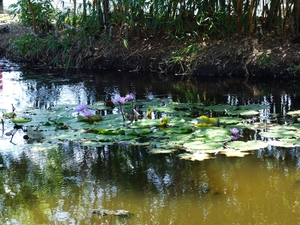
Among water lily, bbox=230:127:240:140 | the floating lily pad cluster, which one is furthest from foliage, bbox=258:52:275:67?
water lily, bbox=230:127:240:140

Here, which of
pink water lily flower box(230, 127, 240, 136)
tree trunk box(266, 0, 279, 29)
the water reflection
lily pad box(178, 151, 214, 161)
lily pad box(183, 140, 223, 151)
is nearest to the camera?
the water reflection

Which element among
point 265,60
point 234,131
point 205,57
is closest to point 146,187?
point 234,131

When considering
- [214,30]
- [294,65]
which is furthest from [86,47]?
[294,65]

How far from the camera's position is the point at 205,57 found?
26.9 ft

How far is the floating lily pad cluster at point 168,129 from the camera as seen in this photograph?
4.13 meters

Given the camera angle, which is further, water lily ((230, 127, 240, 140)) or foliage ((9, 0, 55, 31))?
foliage ((9, 0, 55, 31))

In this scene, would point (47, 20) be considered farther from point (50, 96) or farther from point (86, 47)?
Result: point (50, 96)

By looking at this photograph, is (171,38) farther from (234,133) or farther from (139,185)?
(139,185)

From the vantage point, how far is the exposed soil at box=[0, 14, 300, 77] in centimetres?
774

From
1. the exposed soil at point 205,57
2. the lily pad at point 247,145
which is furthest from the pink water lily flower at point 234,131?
Answer: the exposed soil at point 205,57

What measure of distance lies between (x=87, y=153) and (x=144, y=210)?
1.19m

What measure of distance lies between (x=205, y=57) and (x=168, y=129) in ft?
12.6

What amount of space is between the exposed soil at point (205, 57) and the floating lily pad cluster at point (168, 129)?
2.38m

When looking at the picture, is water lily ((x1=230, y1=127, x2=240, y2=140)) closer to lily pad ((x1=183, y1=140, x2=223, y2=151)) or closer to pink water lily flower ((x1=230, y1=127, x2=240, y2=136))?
pink water lily flower ((x1=230, y1=127, x2=240, y2=136))
